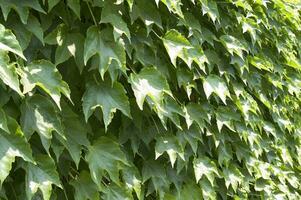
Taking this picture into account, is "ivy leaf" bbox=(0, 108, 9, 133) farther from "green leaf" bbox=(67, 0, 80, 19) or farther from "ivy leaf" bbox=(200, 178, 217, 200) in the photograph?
"ivy leaf" bbox=(200, 178, 217, 200)

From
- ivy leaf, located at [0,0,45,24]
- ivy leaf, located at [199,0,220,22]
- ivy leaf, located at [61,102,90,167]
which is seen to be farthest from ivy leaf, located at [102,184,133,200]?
ivy leaf, located at [199,0,220,22]

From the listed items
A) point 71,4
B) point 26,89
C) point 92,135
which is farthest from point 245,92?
point 26,89

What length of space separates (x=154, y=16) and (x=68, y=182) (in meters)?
0.70

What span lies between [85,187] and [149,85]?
44cm

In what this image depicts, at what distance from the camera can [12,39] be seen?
1187mm

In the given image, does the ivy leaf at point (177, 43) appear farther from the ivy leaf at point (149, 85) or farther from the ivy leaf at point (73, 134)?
the ivy leaf at point (73, 134)

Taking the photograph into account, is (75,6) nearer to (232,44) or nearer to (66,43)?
(66,43)

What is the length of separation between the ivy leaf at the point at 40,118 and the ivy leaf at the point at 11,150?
5cm

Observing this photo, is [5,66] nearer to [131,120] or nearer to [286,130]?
[131,120]

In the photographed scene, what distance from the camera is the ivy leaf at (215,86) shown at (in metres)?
1.94

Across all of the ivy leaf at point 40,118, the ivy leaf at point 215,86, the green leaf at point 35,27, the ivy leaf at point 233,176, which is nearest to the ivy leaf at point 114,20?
the green leaf at point 35,27

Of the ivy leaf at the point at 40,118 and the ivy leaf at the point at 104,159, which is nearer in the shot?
the ivy leaf at the point at 40,118

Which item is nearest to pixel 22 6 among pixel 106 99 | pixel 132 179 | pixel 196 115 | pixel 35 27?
pixel 35 27

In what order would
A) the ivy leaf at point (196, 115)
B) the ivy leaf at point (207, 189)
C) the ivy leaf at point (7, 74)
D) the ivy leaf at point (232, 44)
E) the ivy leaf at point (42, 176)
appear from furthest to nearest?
the ivy leaf at point (232, 44) < the ivy leaf at point (207, 189) < the ivy leaf at point (196, 115) < the ivy leaf at point (42, 176) < the ivy leaf at point (7, 74)
